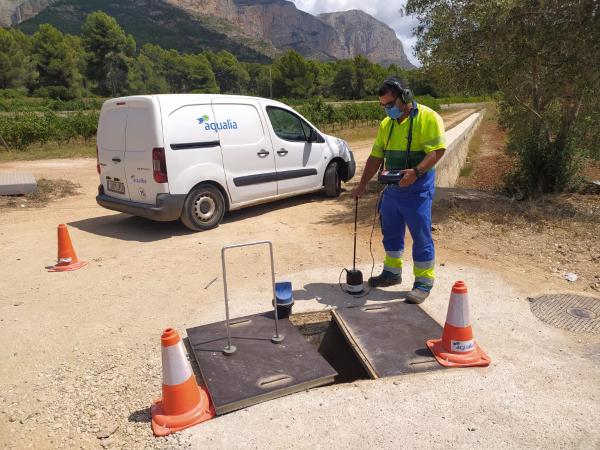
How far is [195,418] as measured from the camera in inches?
110

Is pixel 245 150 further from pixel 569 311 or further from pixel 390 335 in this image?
pixel 569 311

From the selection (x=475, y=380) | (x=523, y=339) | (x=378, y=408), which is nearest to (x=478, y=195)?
(x=523, y=339)

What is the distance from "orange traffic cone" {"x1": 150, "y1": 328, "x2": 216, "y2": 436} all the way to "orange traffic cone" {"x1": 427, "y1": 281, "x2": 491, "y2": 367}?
174 centimetres

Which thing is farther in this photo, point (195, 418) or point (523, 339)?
point (523, 339)

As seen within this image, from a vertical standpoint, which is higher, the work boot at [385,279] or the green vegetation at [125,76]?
the green vegetation at [125,76]

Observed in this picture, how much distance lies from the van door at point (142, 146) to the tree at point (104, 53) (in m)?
71.2

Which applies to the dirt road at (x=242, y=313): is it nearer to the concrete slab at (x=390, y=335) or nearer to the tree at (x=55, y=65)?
the concrete slab at (x=390, y=335)

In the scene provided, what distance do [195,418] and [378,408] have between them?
3.72ft

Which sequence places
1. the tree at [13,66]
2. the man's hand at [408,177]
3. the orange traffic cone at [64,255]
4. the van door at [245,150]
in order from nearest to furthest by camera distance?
the man's hand at [408,177] < the orange traffic cone at [64,255] < the van door at [245,150] < the tree at [13,66]

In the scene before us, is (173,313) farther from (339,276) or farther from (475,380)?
(475,380)

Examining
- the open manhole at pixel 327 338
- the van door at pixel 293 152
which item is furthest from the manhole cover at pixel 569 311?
the van door at pixel 293 152

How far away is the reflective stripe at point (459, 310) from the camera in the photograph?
3.34 meters

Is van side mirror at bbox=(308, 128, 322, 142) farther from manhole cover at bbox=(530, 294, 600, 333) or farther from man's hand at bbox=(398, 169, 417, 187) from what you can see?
manhole cover at bbox=(530, 294, 600, 333)

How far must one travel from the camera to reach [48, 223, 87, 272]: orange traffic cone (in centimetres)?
551
